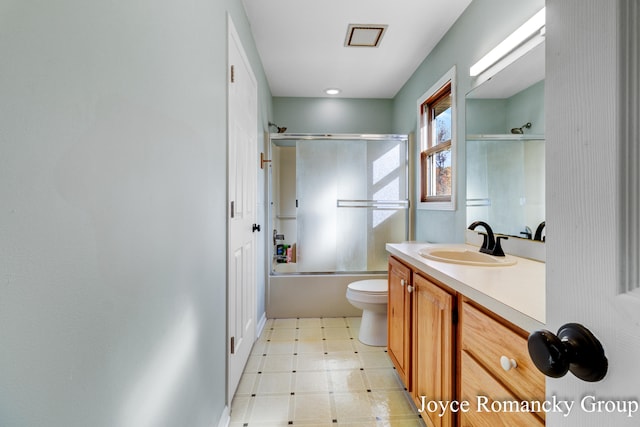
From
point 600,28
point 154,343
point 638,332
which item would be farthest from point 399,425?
point 600,28

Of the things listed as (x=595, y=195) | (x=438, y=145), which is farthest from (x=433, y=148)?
(x=595, y=195)

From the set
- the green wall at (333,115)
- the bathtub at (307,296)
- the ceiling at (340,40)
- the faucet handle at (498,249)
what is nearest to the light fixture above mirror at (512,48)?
the ceiling at (340,40)

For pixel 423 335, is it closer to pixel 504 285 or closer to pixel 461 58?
pixel 504 285

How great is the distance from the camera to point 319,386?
1.86 meters

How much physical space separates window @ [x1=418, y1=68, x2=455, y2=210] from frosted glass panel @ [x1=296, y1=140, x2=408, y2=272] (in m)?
0.39

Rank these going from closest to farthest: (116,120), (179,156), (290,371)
Result: (116,120), (179,156), (290,371)

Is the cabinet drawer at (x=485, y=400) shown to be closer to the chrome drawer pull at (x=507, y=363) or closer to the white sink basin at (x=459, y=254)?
the chrome drawer pull at (x=507, y=363)

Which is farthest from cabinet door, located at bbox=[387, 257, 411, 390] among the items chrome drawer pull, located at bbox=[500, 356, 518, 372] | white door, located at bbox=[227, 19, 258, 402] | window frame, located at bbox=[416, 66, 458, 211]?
white door, located at bbox=[227, 19, 258, 402]

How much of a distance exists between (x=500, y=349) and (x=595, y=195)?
676mm

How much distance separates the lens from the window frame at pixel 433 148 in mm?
2068

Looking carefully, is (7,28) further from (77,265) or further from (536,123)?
(536,123)

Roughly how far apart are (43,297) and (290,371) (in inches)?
71.3

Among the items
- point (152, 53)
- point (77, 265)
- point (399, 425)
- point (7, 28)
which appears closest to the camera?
point (7, 28)

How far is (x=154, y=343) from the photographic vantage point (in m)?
0.84
